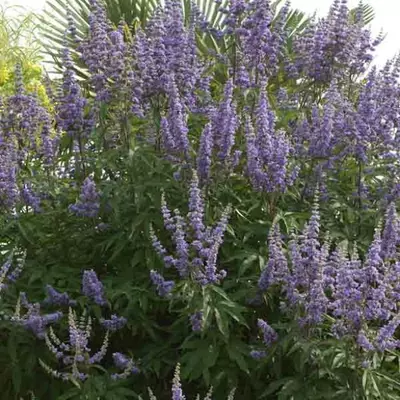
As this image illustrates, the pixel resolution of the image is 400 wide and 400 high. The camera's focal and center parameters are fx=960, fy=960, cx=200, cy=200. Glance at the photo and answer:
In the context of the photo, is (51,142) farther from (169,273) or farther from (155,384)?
(155,384)

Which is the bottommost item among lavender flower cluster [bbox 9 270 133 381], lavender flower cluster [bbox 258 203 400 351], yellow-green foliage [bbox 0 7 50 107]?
lavender flower cluster [bbox 9 270 133 381]

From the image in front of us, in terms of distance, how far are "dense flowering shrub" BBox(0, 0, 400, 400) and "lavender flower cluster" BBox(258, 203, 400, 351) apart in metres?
0.01

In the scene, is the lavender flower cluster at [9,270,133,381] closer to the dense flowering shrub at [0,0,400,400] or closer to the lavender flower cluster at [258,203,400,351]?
the dense flowering shrub at [0,0,400,400]

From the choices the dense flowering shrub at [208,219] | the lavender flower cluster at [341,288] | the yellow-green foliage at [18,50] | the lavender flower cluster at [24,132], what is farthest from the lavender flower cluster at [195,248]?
the yellow-green foliage at [18,50]

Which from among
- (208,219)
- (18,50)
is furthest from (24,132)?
(18,50)

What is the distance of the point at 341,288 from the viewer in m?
5.43

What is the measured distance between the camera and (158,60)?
714cm

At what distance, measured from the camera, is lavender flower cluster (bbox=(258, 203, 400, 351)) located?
540 centimetres

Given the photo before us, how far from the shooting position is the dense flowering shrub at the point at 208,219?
18.5ft

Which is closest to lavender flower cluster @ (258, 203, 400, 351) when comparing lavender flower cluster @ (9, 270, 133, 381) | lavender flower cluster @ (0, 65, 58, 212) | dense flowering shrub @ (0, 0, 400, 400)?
dense flowering shrub @ (0, 0, 400, 400)

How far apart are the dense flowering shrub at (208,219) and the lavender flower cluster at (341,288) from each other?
0.01 m

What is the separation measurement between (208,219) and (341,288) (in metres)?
1.18

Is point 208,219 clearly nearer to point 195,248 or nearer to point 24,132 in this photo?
point 195,248

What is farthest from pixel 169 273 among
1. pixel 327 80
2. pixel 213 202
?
pixel 327 80
